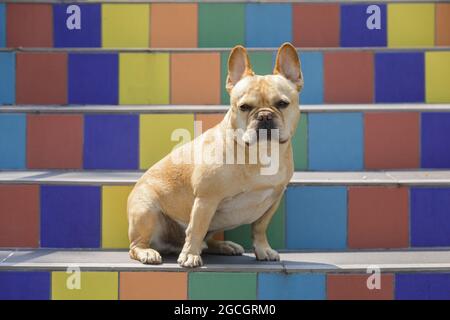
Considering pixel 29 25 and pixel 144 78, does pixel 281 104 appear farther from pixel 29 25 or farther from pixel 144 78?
pixel 29 25

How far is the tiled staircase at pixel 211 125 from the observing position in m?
2.62

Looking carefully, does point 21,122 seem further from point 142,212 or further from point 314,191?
point 314,191

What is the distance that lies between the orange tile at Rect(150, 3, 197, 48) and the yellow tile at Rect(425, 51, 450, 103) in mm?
1270

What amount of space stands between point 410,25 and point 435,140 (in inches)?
38.9

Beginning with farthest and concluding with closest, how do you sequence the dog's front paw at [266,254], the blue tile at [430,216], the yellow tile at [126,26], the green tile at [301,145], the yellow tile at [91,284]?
the yellow tile at [126,26], the green tile at [301,145], the blue tile at [430,216], the dog's front paw at [266,254], the yellow tile at [91,284]

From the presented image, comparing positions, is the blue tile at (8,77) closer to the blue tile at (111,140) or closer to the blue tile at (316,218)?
the blue tile at (111,140)

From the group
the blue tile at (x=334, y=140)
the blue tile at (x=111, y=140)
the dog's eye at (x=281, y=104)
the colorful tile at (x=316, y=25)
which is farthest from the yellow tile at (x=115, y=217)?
the colorful tile at (x=316, y=25)

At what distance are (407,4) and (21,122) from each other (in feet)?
7.25

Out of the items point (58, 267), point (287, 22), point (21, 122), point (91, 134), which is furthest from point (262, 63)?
point (58, 267)

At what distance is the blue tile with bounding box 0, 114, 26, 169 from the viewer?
343 centimetres

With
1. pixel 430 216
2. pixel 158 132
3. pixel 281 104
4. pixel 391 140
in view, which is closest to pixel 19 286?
pixel 158 132

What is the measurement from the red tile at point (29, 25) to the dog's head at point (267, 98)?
1.78 meters

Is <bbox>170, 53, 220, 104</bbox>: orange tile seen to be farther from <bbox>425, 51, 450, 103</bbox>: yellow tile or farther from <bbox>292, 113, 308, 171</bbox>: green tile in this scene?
<bbox>425, 51, 450, 103</bbox>: yellow tile

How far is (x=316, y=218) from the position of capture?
300 cm
